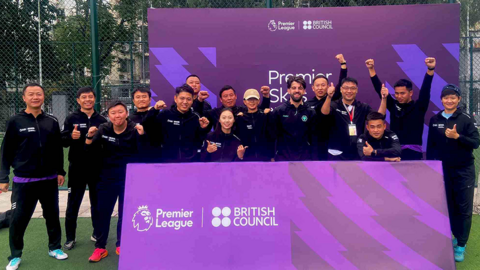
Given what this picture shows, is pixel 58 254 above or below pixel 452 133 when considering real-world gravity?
below

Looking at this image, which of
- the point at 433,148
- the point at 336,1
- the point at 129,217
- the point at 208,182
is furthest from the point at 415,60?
the point at 336,1

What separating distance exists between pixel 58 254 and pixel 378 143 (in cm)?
367

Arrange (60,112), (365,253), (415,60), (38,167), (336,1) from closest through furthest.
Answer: (365,253), (38,167), (415,60), (60,112), (336,1)

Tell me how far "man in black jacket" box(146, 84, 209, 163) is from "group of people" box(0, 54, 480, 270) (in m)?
0.01

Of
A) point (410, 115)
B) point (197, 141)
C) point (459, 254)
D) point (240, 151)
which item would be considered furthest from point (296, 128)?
point (459, 254)

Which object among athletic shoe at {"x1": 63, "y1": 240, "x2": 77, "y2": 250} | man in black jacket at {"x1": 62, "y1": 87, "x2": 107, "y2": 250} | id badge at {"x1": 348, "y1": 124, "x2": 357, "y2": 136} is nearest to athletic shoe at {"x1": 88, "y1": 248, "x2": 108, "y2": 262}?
man in black jacket at {"x1": 62, "y1": 87, "x2": 107, "y2": 250}

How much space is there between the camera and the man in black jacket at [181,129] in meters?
4.29

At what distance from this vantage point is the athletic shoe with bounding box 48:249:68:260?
4.27 metres

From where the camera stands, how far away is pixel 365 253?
11.0 feet

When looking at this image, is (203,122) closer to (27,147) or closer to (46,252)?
(27,147)

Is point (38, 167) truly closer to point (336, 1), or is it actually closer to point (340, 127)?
point (340, 127)

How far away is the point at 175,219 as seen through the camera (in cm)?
348

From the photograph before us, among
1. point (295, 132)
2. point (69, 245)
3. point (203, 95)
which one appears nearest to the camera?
point (295, 132)

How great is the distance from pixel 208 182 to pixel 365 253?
1517mm
